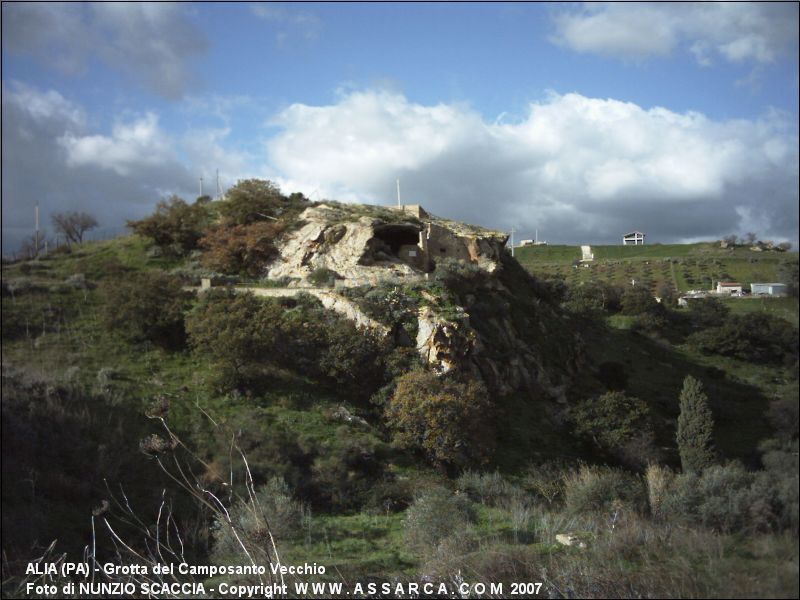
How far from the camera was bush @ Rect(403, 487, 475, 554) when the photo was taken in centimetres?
769

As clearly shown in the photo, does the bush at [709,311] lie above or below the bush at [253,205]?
below

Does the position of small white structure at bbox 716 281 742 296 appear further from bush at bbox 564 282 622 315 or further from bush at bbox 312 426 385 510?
bush at bbox 564 282 622 315

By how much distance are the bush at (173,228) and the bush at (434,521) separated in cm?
2180

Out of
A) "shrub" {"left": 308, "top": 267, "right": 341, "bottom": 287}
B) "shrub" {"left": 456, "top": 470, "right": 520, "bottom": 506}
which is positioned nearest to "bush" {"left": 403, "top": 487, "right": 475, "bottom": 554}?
"shrub" {"left": 456, "top": 470, "right": 520, "bottom": 506}

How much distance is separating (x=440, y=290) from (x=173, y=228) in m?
14.1

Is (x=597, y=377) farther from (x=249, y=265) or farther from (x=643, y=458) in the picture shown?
(x=249, y=265)

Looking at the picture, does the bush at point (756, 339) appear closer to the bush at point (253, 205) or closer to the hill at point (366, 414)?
the hill at point (366, 414)

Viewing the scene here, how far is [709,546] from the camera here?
316cm

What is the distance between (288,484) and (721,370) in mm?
10151

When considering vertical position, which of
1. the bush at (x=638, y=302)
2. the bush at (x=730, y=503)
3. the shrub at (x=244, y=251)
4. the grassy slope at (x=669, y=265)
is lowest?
the bush at (x=730, y=503)

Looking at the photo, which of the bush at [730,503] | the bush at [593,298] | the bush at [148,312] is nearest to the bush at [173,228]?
the bush at [148,312]

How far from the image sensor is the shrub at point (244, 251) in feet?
83.5

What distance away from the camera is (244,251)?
25.8 metres

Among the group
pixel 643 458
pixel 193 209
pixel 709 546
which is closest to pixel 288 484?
pixel 643 458
